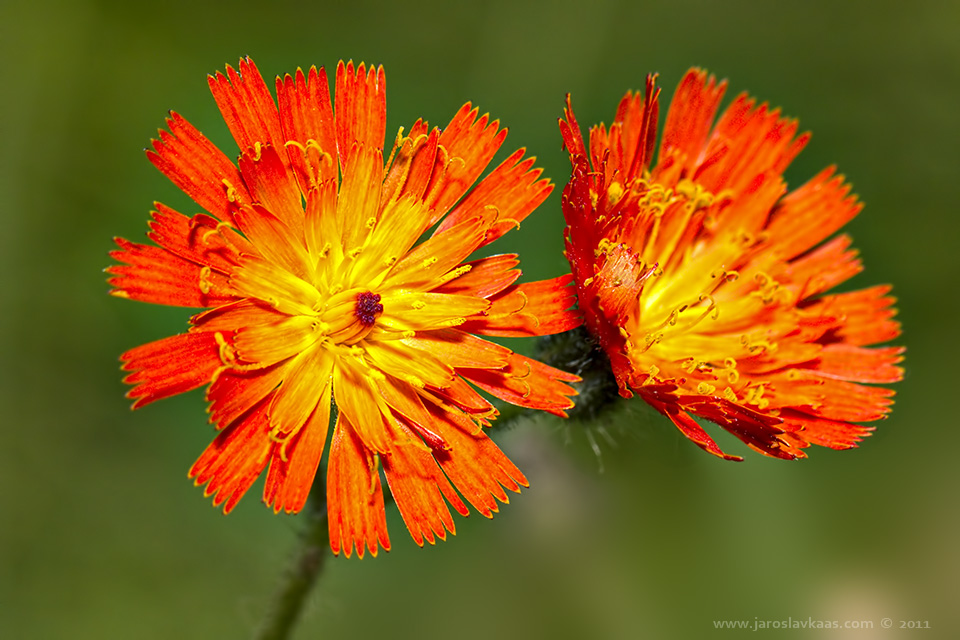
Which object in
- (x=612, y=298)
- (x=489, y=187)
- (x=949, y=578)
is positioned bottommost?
(x=949, y=578)

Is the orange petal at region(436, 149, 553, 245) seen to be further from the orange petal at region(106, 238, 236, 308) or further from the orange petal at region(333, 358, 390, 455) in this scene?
the orange petal at region(106, 238, 236, 308)

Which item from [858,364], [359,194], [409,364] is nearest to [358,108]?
[359,194]

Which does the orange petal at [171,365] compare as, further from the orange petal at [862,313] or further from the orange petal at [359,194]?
the orange petal at [862,313]

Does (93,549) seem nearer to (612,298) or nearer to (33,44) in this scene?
(33,44)

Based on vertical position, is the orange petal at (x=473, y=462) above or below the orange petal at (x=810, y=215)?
below

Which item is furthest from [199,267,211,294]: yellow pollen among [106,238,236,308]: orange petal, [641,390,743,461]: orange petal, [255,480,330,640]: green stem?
[641,390,743,461]: orange petal

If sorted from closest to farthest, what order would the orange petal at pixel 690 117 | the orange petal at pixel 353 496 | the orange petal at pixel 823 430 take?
the orange petal at pixel 353 496
the orange petal at pixel 823 430
the orange petal at pixel 690 117

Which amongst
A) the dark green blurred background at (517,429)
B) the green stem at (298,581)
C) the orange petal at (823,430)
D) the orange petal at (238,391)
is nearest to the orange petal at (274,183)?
the orange petal at (238,391)

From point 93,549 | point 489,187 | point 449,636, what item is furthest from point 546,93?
point 93,549
